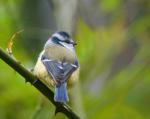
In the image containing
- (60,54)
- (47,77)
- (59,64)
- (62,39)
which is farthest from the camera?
(62,39)

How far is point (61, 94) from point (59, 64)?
688 mm

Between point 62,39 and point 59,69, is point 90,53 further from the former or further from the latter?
point 59,69

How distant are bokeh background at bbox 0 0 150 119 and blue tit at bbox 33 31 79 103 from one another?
10 cm

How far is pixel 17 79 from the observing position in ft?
11.7

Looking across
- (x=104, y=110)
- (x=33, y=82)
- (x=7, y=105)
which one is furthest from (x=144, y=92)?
(x=33, y=82)

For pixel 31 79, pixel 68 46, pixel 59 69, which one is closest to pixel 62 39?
pixel 68 46

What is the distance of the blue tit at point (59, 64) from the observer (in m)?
3.24

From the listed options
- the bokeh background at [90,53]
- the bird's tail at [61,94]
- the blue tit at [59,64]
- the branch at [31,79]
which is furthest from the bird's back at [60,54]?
the branch at [31,79]

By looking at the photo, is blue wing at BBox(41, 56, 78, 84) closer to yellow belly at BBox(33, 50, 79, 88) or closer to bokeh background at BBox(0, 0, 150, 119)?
yellow belly at BBox(33, 50, 79, 88)

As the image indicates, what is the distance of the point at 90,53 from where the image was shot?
3830 millimetres

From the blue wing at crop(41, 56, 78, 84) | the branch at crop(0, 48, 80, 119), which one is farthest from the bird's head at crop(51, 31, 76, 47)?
the branch at crop(0, 48, 80, 119)

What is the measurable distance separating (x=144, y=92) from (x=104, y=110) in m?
0.42

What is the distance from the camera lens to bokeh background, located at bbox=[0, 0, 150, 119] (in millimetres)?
3535

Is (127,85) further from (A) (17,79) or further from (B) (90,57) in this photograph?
(A) (17,79)
